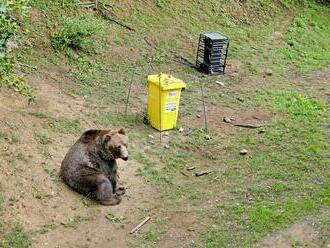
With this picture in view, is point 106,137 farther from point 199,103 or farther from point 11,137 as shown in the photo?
point 199,103

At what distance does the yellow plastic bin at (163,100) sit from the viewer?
32.4ft

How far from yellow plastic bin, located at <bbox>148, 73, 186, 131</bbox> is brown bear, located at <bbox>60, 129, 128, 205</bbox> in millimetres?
2163

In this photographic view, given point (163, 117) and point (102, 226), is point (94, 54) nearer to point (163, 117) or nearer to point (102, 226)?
point (163, 117)

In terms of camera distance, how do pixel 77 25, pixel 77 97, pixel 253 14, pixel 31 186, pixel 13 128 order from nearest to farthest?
pixel 31 186
pixel 13 128
pixel 77 97
pixel 77 25
pixel 253 14

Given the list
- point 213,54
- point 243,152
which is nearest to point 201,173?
point 243,152

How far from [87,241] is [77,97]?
435 cm

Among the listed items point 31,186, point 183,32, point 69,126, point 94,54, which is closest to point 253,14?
point 183,32

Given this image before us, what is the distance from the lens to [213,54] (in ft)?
43.3

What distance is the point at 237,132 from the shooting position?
34.3ft

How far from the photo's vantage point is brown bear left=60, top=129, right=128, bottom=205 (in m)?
7.66

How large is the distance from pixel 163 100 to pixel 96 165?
2.54 meters

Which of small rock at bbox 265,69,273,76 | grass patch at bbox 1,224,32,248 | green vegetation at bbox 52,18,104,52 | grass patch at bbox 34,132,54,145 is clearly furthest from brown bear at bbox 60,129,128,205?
small rock at bbox 265,69,273,76

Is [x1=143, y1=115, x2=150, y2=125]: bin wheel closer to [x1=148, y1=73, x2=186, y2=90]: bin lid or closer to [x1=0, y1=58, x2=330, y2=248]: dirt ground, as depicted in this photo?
[x1=148, y1=73, x2=186, y2=90]: bin lid

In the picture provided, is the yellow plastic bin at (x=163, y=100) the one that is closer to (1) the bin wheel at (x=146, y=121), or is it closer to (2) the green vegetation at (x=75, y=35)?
(1) the bin wheel at (x=146, y=121)
